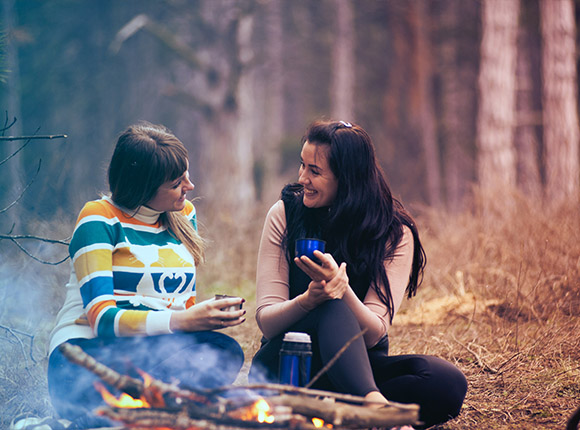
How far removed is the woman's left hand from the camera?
2.31 meters

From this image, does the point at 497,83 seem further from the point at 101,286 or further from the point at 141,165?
the point at 101,286

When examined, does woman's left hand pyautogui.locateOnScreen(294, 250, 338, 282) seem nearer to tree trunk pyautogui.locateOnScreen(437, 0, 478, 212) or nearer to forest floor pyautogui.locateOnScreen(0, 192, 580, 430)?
forest floor pyautogui.locateOnScreen(0, 192, 580, 430)

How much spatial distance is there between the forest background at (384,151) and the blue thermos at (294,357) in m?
0.93

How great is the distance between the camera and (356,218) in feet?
9.14

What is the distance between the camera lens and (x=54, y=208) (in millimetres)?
5402

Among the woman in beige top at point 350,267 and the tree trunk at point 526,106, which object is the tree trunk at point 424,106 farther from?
the woman in beige top at point 350,267

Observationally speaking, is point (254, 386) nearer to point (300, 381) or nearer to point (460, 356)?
point (300, 381)

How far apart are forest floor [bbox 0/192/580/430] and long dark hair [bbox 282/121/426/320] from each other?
31.5 inches

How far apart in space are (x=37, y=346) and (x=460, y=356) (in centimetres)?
263

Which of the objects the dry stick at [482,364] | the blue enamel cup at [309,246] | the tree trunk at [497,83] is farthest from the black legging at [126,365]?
the tree trunk at [497,83]

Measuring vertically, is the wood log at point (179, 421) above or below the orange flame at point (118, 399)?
above

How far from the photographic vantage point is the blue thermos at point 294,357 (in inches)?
90.0

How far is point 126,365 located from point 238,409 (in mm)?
688

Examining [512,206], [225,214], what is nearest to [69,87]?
[225,214]
